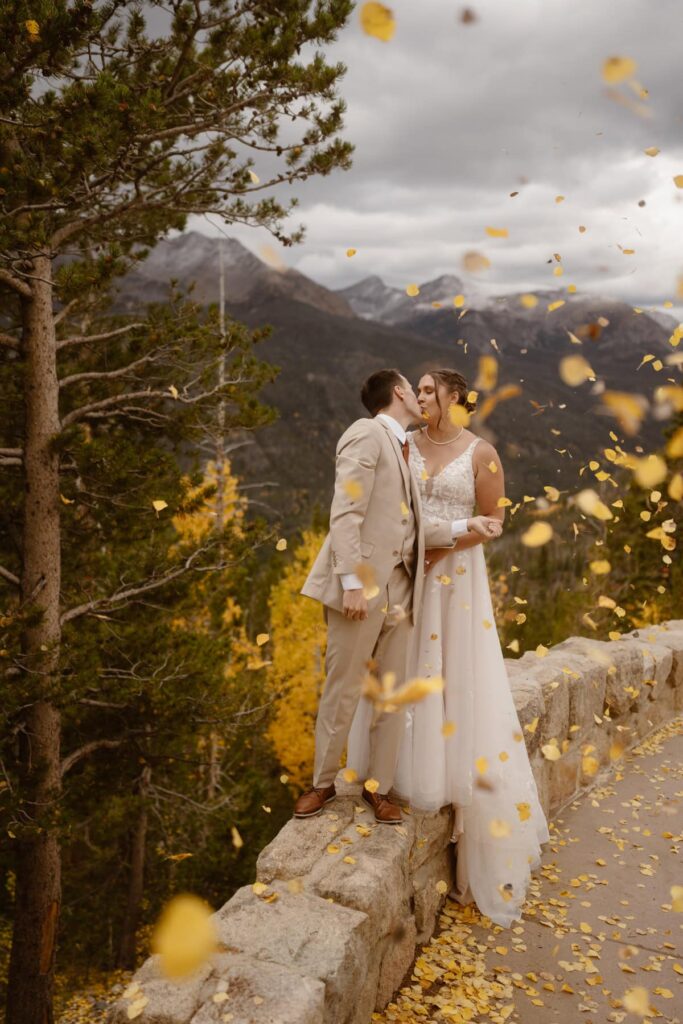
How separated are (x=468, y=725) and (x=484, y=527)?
89 centimetres

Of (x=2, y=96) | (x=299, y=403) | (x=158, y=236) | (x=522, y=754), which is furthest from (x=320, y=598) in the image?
(x=299, y=403)

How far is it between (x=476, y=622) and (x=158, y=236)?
6105 mm

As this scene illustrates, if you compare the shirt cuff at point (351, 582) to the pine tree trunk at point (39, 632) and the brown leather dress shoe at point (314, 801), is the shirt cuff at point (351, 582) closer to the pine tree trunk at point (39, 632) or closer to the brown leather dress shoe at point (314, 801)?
the brown leather dress shoe at point (314, 801)

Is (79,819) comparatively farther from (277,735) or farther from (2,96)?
(277,735)

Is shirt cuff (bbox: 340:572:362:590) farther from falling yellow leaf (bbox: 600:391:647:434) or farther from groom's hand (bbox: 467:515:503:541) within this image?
falling yellow leaf (bbox: 600:391:647:434)

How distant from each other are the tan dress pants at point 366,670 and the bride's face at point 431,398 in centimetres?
76

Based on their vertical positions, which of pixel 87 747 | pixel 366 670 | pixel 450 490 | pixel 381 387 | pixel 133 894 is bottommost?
pixel 133 894

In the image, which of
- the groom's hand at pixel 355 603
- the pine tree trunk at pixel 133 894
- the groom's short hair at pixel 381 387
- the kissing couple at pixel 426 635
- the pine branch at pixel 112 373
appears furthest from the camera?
the pine tree trunk at pixel 133 894

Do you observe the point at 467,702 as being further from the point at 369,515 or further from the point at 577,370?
the point at 577,370

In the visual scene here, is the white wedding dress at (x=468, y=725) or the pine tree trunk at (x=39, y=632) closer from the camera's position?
the white wedding dress at (x=468, y=725)

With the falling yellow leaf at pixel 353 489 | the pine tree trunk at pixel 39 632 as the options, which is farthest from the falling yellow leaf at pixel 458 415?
the pine tree trunk at pixel 39 632

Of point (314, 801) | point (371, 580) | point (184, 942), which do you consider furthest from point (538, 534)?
point (184, 942)

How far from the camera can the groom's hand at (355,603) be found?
3.04 meters

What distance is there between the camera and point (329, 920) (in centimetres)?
250
